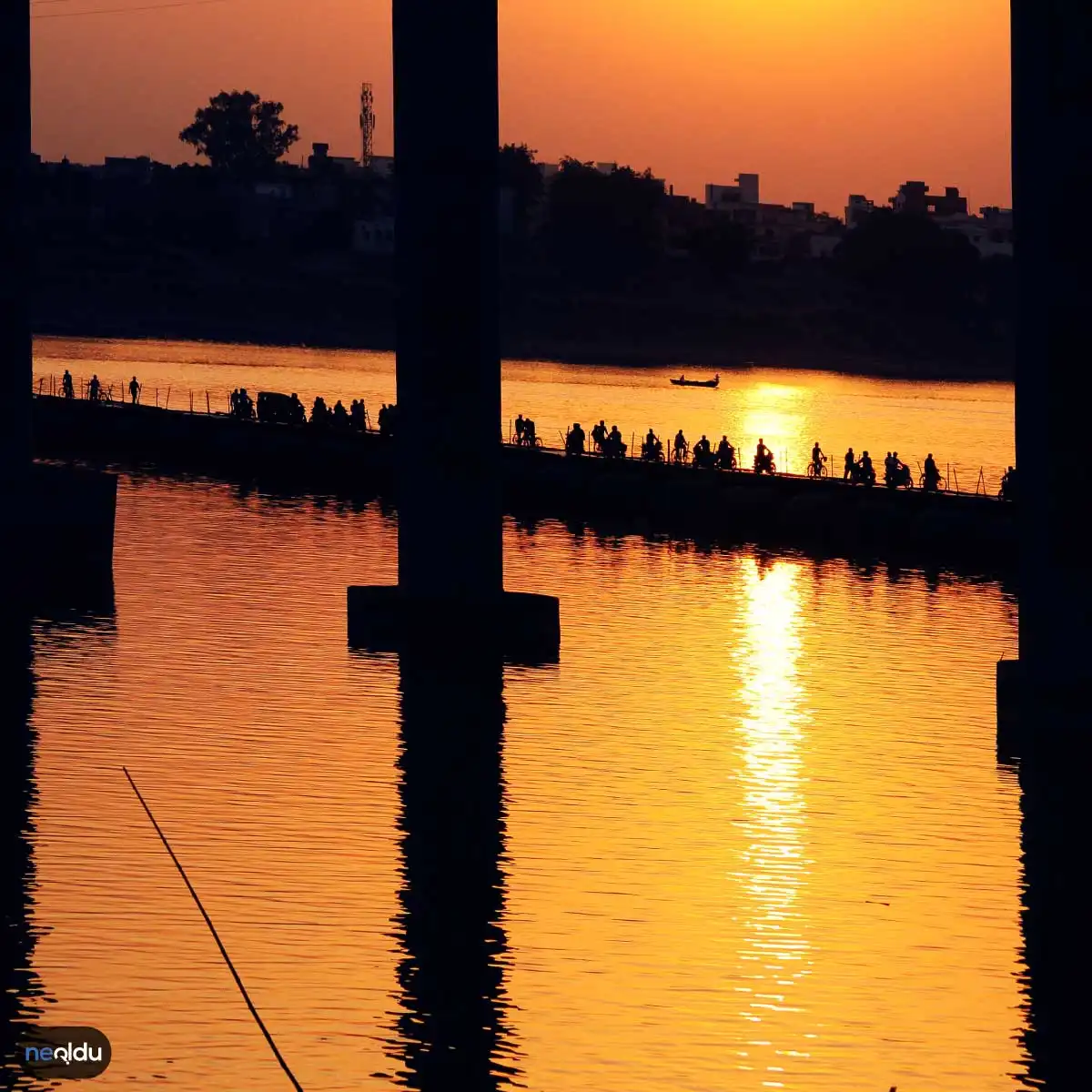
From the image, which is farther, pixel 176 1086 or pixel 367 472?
pixel 367 472

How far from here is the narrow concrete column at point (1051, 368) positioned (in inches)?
915

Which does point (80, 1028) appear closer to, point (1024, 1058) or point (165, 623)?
point (1024, 1058)

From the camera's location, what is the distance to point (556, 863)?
96.0 ft

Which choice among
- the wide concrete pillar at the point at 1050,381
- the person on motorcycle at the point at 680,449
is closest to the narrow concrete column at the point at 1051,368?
the wide concrete pillar at the point at 1050,381

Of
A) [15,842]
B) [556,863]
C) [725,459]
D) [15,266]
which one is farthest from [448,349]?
[725,459]

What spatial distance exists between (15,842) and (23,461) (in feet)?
72.3

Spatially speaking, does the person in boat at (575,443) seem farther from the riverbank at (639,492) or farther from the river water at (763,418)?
the river water at (763,418)

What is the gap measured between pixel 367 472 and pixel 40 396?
35.2m

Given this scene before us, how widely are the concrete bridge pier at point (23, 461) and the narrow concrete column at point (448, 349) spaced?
→ 1273 cm

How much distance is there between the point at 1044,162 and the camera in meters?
23.5

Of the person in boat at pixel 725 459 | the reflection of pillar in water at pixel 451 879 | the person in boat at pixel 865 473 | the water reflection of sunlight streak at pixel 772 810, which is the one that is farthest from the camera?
the person in boat at pixel 725 459

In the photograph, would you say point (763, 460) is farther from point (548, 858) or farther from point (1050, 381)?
point (1050, 381)

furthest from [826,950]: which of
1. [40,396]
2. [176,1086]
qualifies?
[40,396]

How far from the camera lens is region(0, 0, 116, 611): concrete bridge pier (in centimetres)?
4997
